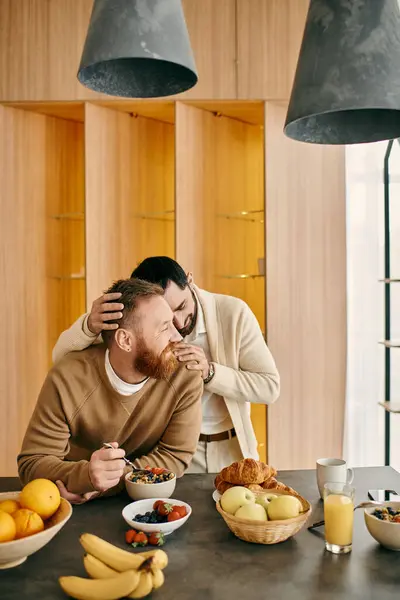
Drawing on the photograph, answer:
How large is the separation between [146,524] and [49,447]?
0.54 metres

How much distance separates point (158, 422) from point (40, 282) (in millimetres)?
2117

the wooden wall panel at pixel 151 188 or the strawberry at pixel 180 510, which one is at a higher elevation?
the wooden wall panel at pixel 151 188

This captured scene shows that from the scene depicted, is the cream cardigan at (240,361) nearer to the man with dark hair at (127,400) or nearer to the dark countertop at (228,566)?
the man with dark hair at (127,400)

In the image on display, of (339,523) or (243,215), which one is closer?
(339,523)

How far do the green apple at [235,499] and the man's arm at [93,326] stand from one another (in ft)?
2.48

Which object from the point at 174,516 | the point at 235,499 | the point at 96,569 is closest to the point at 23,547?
the point at 96,569

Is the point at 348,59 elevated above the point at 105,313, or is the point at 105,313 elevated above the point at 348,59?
the point at 348,59

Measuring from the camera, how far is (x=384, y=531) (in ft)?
4.90

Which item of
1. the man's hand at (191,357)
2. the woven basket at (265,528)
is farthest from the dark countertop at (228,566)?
the man's hand at (191,357)

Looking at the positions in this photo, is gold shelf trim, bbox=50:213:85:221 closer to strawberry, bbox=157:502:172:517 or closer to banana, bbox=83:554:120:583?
strawberry, bbox=157:502:172:517

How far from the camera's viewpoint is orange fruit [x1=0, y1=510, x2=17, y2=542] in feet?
4.52

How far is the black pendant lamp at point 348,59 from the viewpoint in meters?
1.36

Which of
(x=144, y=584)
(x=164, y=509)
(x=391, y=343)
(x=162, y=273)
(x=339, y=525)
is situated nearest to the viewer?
(x=144, y=584)

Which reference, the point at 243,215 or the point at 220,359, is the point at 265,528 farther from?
the point at 243,215
